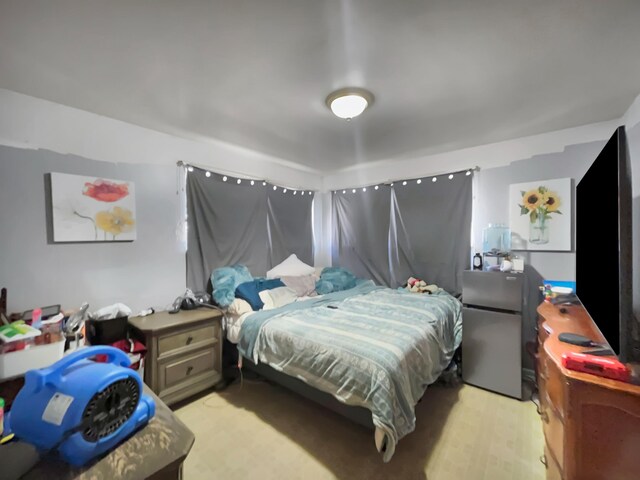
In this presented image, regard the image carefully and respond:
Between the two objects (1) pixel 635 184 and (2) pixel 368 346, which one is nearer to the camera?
(2) pixel 368 346

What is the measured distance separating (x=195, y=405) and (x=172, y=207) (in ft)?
5.96

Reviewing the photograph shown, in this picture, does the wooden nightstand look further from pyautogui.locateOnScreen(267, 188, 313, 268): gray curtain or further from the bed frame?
pyautogui.locateOnScreen(267, 188, 313, 268): gray curtain

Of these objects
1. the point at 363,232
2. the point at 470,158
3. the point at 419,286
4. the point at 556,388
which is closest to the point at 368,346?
the point at 556,388

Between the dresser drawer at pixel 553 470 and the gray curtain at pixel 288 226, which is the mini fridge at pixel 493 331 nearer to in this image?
the dresser drawer at pixel 553 470

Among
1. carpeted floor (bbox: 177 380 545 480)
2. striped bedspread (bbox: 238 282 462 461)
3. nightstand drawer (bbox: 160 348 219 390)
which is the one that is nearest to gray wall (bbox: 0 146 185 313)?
nightstand drawer (bbox: 160 348 219 390)

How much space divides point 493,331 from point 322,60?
2.63 metres

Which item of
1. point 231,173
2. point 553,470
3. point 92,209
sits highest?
point 231,173

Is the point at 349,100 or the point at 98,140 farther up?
the point at 349,100

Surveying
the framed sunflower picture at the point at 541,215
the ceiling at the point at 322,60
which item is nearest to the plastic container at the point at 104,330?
the ceiling at the point at 322,60

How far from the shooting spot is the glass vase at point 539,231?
104 inches

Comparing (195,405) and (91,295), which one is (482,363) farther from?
(91,295)

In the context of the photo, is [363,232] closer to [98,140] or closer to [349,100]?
[349,100]

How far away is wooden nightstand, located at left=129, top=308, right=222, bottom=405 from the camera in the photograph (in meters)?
2.11

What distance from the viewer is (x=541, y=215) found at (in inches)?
104
